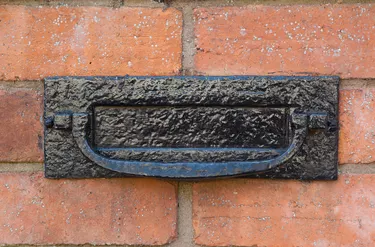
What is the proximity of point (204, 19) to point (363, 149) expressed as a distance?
0.89 ft

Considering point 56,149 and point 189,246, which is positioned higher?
point 56,149

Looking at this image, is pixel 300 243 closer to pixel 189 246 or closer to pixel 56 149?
pixel 189 246

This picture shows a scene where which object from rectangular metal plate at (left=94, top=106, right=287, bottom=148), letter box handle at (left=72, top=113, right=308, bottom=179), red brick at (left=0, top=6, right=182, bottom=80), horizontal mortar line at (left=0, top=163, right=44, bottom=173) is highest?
red brick at (left=0, top=6, right=182, bottom=80)

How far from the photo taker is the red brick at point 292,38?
0.52 meters

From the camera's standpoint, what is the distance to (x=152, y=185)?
21.4 inches

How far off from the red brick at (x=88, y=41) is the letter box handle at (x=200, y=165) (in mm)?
114

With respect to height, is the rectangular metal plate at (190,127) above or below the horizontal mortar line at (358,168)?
above

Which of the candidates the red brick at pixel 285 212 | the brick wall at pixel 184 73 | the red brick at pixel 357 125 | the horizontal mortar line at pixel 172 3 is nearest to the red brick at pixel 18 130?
the brick wall at pixel 184 73

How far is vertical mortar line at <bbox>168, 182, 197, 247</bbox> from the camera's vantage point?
0.54 m

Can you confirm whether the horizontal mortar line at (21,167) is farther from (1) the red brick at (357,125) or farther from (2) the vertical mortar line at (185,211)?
(1) the red brick at (357,125)

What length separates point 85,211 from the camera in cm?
55

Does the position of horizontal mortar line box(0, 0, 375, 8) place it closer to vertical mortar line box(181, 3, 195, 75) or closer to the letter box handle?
vertical mortar line box(181, 3, 195, 75)

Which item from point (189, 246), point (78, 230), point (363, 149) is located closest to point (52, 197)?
point (78, 230)

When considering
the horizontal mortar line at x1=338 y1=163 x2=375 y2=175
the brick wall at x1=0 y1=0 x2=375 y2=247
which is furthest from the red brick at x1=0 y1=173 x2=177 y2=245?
the horizontal mortar line at x1=338 y1=163 x2=375 y2=175
